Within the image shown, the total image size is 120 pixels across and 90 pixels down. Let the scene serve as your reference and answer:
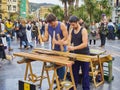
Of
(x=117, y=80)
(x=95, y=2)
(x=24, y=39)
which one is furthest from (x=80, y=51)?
(x=95, y=2)

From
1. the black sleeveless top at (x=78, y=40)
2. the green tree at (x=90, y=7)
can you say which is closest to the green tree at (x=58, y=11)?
the green tree at (x=90, y=7)

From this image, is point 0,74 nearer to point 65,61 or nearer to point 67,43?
point 67,43

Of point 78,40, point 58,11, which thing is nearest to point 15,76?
point 78,40

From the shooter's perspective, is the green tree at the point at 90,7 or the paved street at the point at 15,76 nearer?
the paved street at the point at 15,76

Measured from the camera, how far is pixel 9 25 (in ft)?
65.3

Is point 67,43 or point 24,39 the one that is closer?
point 67,43

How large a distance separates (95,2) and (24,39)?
60.4 feet

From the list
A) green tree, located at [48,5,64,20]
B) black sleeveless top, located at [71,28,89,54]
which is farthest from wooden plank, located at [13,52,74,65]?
green tree, located at [48,5,64,20]

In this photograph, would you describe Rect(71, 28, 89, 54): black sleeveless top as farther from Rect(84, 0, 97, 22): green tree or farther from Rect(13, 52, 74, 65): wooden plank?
Rect(84, 0, 97, 22): green tree

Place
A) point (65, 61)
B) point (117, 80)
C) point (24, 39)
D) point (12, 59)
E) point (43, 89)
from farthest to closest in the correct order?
point (24, 39) < point (12, 59) < point (117, 80) < point (43, 89) < point (65, 61)

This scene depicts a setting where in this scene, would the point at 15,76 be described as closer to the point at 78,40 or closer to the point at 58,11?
the point at 78,40

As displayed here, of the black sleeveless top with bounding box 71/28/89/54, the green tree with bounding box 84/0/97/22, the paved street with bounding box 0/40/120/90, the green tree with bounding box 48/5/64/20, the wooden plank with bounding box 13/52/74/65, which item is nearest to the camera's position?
the wooden plank with bounding box 13/52/74/65

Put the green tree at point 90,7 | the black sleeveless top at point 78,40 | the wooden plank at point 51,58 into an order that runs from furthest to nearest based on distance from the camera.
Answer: the green tree at point 90,7, the black sleeveless top at point 78,40, the wooden plank at point 51,58

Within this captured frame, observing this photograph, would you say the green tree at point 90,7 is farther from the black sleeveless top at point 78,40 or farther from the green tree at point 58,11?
the black sleeveless top at point 78,40
